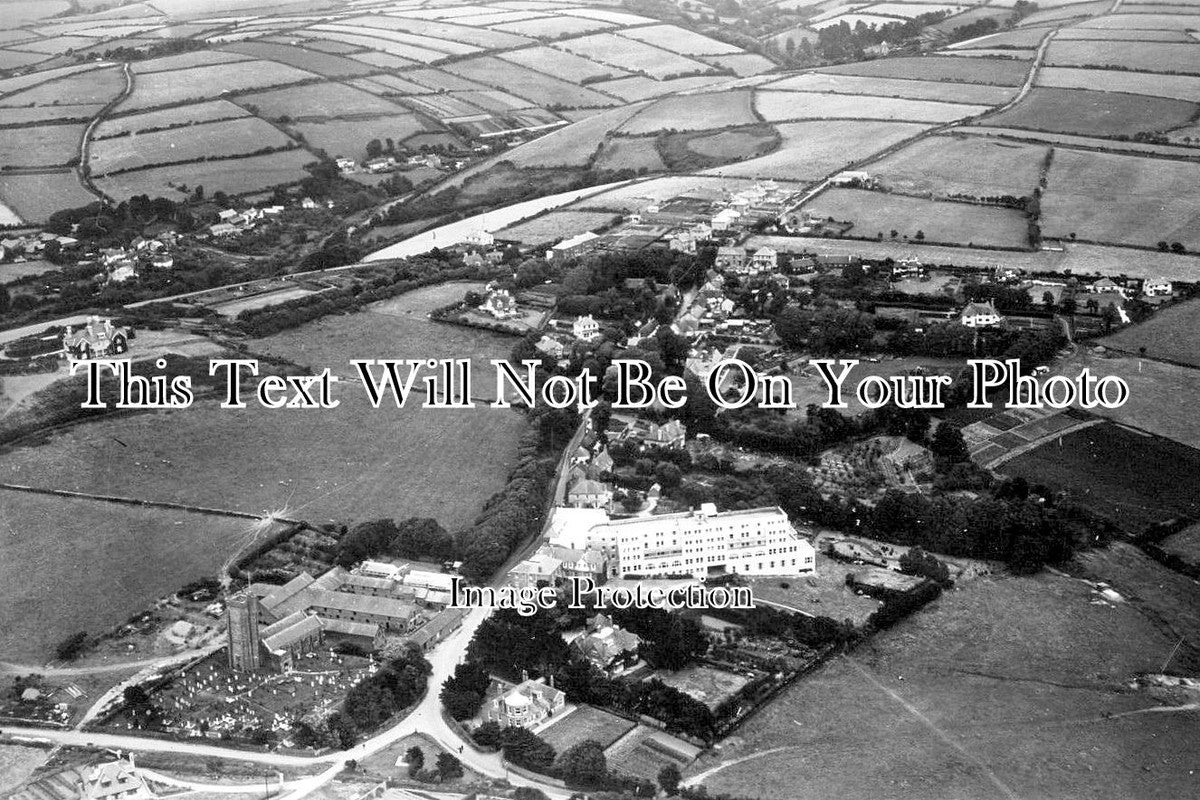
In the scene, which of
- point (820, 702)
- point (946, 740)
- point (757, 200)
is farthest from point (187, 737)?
point (757, 200)

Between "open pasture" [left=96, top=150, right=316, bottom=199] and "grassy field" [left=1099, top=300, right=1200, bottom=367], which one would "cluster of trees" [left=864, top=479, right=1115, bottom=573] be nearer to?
"grassy field" [left=1099, top=300, right=1200, bottom=367]

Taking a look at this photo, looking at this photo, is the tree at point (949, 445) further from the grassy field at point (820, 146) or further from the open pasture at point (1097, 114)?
the open pasture at point (1097, 114)

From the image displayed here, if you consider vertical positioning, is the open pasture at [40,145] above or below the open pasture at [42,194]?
above

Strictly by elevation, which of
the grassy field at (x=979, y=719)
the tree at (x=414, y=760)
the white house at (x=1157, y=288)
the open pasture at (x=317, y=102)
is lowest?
the grassy field at (x=979, y=719)

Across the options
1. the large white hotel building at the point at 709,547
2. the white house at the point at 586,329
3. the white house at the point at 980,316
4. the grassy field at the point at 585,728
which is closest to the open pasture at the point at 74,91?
the white house at the point at 586,329

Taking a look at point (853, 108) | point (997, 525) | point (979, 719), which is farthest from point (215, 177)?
point (979, 719)

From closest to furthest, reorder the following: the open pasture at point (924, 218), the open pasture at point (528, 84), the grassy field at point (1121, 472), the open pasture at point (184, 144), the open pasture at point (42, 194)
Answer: the grassy field at point (1121, 472), the open pasture at point (924, 218), the open pasture at point (42, 194), the open pasture at point (184, 144), the open pasture at point (528, 84)
